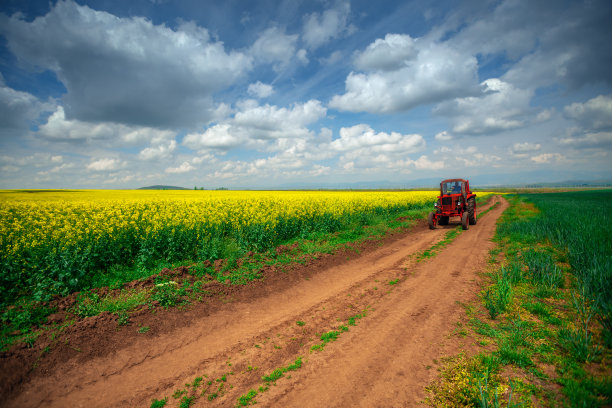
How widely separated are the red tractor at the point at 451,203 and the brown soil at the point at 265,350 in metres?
10.7

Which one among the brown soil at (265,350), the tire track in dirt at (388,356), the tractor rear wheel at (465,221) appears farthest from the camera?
the tractor rear wheel at (465,221)

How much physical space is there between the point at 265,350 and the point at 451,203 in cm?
1637

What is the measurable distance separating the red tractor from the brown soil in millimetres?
10729

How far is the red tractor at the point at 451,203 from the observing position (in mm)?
16719

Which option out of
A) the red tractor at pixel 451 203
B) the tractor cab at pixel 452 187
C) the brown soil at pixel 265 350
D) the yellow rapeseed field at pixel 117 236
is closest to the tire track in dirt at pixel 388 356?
the brown soil at pixel 265 350

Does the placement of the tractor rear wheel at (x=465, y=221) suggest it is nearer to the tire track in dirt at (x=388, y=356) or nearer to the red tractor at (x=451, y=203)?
the red tractor at (x=451, y=203)

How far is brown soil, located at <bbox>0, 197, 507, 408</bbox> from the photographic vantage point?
11.2ft

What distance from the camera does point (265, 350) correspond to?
4.29m

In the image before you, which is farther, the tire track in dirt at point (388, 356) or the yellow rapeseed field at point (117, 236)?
the yellow rapeseed field at point (117, 236)

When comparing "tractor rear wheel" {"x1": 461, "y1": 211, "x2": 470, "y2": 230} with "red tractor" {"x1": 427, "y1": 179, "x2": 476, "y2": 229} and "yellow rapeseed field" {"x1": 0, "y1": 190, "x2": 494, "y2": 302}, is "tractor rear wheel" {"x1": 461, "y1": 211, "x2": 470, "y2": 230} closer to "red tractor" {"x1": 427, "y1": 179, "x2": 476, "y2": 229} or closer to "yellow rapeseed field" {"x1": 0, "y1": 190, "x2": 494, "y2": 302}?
"red tractor" {"x1": 427, "y1": 179, "x2": 476, "y2": 229}

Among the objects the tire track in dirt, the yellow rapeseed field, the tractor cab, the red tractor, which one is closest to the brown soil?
the tire track in dirt

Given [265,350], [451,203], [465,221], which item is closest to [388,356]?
[265,350]

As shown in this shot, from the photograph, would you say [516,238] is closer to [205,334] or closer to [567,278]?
[567,278]

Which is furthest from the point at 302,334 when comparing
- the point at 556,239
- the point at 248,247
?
the point at 556,239
